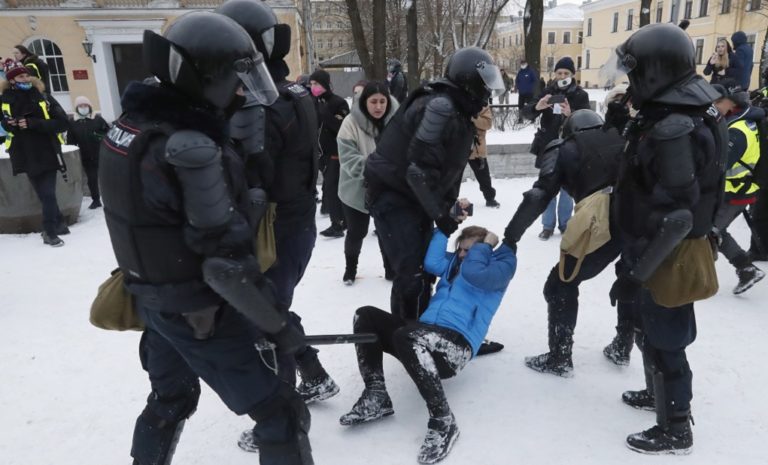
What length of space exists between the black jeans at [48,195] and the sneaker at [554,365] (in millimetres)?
5704

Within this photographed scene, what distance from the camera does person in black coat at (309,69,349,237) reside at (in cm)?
627

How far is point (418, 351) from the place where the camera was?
8.76ft

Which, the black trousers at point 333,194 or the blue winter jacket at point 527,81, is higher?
the blue winter jacket at point 527,81

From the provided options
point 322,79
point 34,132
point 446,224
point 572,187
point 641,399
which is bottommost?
point 641,399

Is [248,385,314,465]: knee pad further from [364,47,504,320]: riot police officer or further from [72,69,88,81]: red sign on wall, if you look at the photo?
[72,69,88,81]: red sign on wall

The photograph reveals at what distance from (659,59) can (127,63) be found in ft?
87.2

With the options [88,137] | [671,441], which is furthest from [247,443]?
[88,137]

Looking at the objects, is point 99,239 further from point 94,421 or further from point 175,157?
point 175,157

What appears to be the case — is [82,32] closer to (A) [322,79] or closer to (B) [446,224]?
(A) [322,79]

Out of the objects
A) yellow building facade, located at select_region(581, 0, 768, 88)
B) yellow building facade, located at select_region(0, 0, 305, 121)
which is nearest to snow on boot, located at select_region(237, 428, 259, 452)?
yellow building facade, located at select_region(0, 0, 305, 121)

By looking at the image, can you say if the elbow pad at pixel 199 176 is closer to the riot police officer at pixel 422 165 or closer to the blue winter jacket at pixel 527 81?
the riot police officer at pixel 422 165

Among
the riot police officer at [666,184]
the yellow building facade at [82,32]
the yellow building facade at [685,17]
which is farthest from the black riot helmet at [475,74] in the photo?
the yellow building facade at [685,17]

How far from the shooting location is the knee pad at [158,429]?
214 centimetres

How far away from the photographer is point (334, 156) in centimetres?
630
